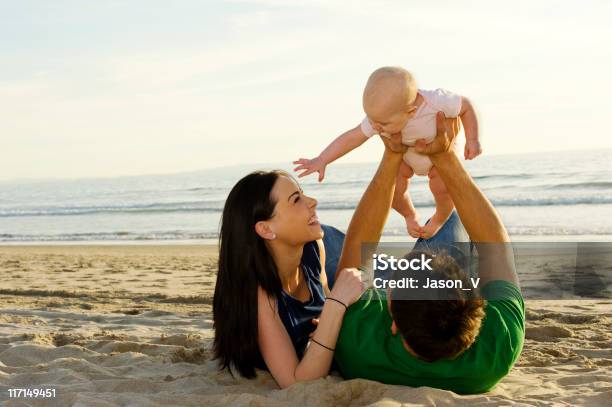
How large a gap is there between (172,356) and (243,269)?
132 cm

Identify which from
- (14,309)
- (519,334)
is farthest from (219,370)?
(14,309)

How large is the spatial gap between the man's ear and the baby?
775 millimetres

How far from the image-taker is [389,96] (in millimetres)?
4258

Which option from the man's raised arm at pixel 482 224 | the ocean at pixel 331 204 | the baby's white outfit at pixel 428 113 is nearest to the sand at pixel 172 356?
the man's raised arm at pixel 482 224

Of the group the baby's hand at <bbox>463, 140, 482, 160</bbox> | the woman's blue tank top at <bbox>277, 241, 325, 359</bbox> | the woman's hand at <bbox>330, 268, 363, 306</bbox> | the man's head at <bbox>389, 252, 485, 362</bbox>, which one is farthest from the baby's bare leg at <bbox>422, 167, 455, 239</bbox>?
the man's head at <bbox>389, 252, 485, 362</bbox>

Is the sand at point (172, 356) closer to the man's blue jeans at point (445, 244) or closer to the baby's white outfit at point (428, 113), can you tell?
the man's blue jeans at point (445, 244)

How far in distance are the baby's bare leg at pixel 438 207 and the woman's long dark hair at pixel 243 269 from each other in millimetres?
1247

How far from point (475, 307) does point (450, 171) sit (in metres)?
1.01

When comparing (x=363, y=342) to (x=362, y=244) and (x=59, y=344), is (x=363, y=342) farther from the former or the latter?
(x=59, y=344)

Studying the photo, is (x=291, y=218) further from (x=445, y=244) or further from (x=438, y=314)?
(x=445, y=244)

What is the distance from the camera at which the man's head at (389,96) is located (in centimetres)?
423

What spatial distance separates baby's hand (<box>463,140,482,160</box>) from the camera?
4.53 m

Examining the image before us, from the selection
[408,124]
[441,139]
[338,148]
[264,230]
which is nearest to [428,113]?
[408,124]

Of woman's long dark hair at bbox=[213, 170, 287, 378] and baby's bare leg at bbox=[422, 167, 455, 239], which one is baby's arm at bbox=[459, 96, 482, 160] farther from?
woman's long dark hair at bbox=[213, 170, 287, 378]
